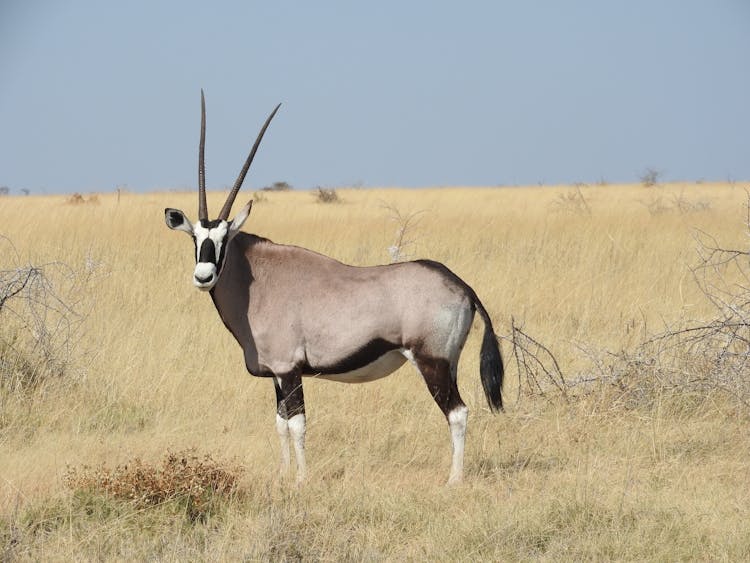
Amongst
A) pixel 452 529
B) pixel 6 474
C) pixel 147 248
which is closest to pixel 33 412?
pixel 6 474

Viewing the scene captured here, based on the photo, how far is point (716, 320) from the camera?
784 centimetres

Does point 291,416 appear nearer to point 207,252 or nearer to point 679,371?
point 207,252

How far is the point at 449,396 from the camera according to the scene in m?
6.05

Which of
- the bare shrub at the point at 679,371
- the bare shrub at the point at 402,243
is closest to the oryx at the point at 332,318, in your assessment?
the bare shrub at the point at 679,371

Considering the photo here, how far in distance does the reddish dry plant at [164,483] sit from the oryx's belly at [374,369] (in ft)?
2.74

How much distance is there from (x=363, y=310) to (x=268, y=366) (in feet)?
2.09

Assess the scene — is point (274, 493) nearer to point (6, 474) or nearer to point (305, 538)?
point (305, 538)

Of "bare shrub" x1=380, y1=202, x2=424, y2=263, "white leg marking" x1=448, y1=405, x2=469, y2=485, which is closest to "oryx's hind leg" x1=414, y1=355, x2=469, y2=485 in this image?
"white leg marking" x1=448, y1=405, x2=469, y2=485

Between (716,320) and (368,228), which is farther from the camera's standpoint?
(368,228)

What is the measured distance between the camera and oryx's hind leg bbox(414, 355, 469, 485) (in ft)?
19.4

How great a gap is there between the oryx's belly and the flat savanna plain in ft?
1.91

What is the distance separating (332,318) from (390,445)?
1.29 metres

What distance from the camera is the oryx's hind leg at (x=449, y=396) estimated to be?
5.92 m

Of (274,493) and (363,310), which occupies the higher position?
(363,310)
